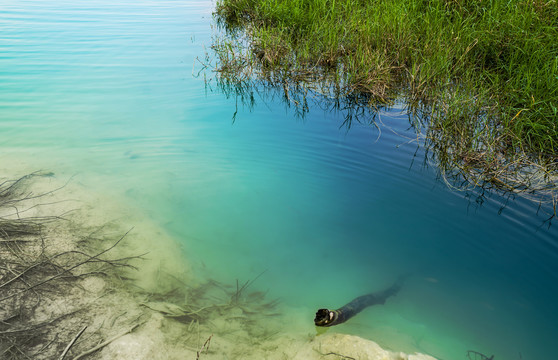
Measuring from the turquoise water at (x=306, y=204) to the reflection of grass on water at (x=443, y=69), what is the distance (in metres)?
0.40

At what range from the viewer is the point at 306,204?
3.61 metres

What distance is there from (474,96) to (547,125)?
0.82m

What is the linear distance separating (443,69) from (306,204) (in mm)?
2857

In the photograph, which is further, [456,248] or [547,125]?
[547,125]

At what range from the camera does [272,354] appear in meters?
2.23

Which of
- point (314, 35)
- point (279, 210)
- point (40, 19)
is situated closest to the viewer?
point (279, 210)

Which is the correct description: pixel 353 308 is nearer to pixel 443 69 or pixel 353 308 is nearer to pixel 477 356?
pixel 477 356

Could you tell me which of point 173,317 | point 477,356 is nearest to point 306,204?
point 173,317

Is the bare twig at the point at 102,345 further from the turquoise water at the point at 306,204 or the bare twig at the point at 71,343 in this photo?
the turquoise water at the point at 306,204

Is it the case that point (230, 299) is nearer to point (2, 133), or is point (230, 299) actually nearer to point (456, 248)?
point (456, 248)

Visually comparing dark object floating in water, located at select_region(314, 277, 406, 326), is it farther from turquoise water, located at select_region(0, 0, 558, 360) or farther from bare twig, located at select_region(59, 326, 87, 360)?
bare twig, located at select_region(59, 326, 87, 360)

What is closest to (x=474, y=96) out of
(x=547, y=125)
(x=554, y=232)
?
(x=547, y=125)

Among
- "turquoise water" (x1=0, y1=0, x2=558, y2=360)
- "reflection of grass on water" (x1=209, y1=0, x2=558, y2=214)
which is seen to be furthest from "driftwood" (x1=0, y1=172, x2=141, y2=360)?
"reflection of grass on water" (x1=209, y1=0, x2=558, y2=214)

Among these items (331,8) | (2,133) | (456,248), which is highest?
(331,8)
